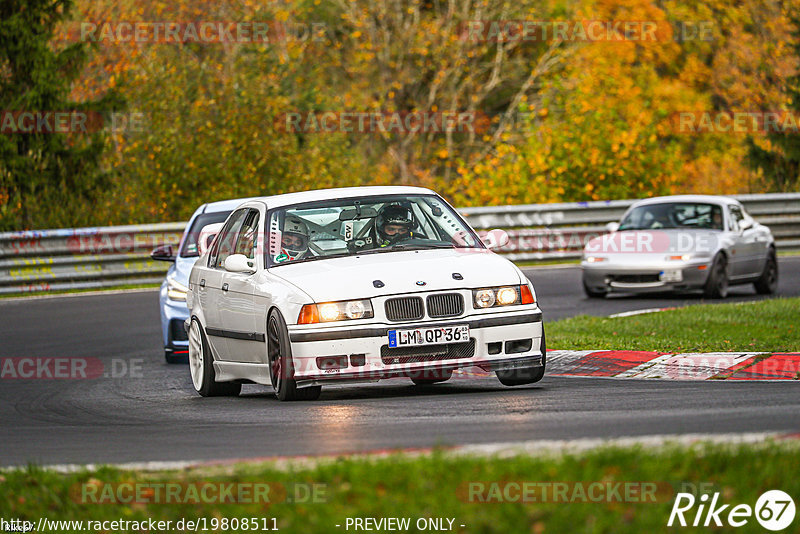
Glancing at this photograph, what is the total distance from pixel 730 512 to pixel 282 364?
5.35m

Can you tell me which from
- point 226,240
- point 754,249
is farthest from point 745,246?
point 226,240

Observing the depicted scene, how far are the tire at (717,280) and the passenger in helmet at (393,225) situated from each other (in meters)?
9.24

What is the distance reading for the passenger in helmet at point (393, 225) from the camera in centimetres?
1131

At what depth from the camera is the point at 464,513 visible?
5500mm

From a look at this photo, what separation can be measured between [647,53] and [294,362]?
49852mm

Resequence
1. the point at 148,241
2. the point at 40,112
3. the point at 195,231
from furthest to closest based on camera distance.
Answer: the point at 40,112 < the point at 148,241 < the point at 195,231

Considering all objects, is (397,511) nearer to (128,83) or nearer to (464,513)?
(464,513)

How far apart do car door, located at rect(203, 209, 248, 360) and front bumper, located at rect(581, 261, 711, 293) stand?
8.82m

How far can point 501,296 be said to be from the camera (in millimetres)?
10438

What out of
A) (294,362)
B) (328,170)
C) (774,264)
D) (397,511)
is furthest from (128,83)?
(397,511)

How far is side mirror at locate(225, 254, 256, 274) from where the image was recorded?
36.9ft
